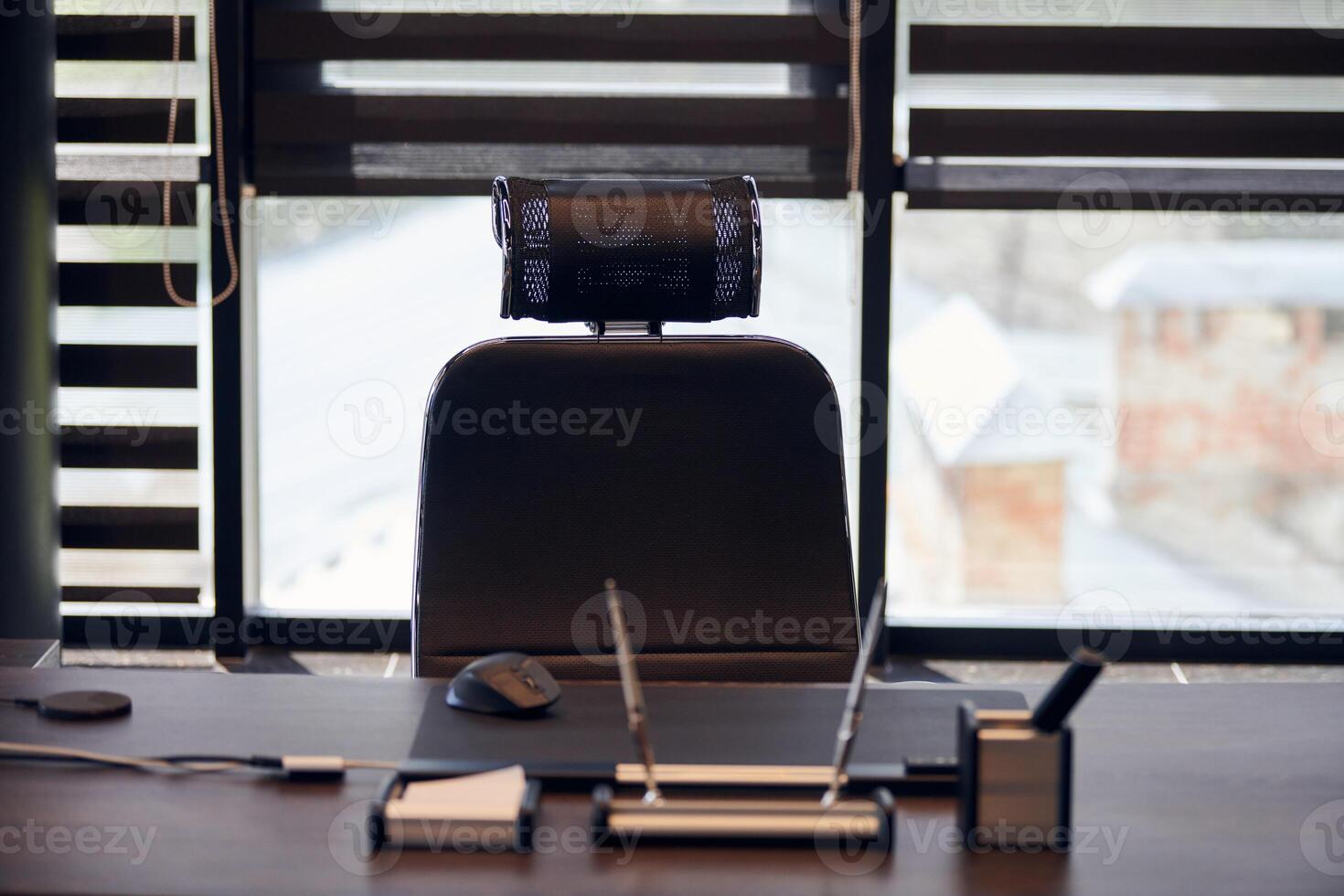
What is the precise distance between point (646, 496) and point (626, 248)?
0.29m

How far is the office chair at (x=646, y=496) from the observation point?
53.9 inches

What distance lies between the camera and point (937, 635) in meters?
3.07

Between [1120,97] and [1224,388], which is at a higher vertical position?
[1120,97]

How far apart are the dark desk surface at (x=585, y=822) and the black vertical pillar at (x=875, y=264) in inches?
74.3

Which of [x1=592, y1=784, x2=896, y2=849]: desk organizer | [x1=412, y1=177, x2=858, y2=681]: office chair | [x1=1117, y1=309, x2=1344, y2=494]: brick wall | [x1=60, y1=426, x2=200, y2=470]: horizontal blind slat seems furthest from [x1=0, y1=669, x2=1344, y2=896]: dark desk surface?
[x1=1117, y1=309, x2=1344, y2=494]: brick wall

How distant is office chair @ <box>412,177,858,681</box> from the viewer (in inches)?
53.9

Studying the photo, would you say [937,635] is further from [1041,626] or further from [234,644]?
[234,644]

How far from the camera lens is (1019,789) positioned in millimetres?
842

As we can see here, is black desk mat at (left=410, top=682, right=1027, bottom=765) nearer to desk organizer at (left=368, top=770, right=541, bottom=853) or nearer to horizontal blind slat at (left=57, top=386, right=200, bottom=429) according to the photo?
desk organizer at (left=368, top=770, right=541, bottom=853)

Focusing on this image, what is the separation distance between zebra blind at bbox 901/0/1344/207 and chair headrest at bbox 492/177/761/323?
1.72m

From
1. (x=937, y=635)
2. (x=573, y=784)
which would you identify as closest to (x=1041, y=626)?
(x=937, y=635)

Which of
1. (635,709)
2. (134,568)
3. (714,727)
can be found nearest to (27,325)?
(134,568)

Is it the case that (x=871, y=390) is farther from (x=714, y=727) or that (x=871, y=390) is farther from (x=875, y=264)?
(x=714, y=727)

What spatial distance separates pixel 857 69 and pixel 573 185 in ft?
5.80
